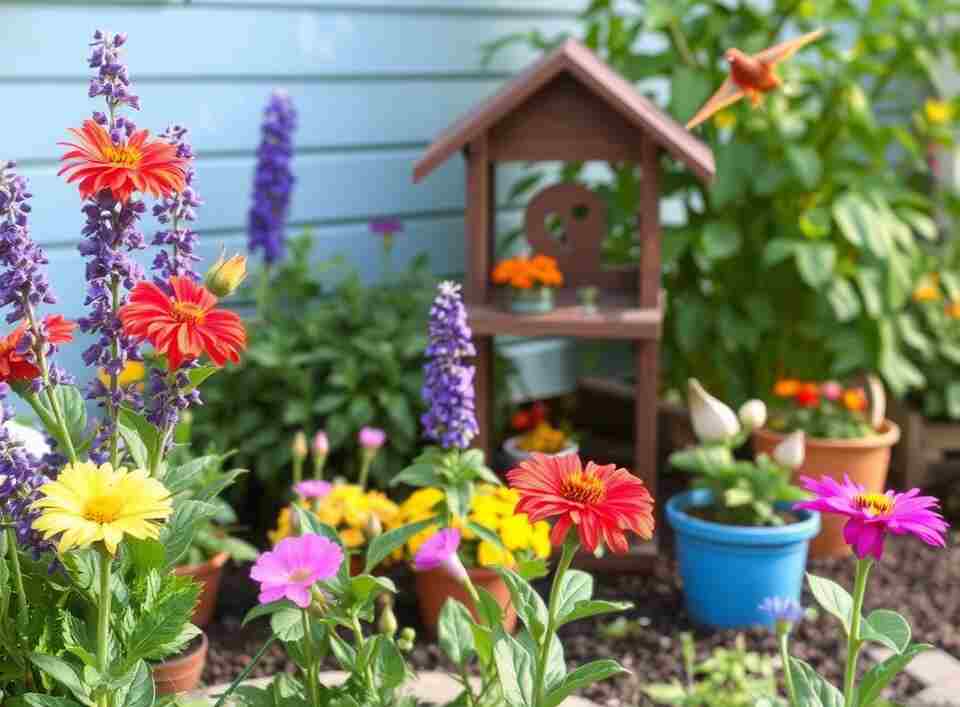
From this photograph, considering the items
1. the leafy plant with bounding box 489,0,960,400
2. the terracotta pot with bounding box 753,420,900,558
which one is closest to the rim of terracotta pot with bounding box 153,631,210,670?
the terracotta pot with bounding box 753,420,900,558

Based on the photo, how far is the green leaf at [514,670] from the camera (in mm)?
1397

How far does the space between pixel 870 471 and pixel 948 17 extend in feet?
7.01

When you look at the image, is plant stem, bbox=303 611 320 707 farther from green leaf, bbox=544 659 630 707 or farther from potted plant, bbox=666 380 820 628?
potted plant, bbox=666 380 820 628

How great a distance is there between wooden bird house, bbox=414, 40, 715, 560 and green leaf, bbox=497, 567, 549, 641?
1522mm

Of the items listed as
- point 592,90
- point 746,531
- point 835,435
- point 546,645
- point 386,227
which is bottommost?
point 746,531

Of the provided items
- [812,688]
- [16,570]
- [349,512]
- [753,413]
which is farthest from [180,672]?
[753,413]

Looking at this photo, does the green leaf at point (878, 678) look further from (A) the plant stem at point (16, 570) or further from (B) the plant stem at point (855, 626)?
(A) the plant stem at point (16, 570)

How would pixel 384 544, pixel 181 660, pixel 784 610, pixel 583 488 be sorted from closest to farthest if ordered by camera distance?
1. pixel 583 488
2. pixel 384 544
3. pixel 784 610
4. pixel 181 660

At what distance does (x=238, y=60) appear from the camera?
3.37 meters

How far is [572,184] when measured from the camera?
3201mm

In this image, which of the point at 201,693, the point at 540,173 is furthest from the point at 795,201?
the point at 201,693

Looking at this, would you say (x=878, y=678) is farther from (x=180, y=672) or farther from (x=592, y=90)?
(x=592, y=90)

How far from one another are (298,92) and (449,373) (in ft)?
5.61

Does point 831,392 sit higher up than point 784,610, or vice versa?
point 831,392
